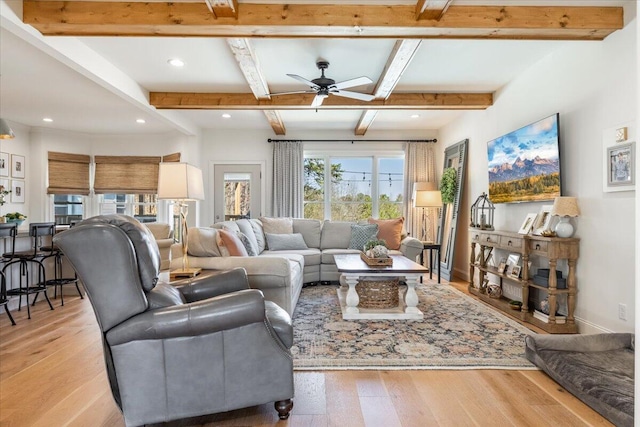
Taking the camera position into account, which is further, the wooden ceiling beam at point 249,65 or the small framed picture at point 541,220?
the small framed picture at point 541,220

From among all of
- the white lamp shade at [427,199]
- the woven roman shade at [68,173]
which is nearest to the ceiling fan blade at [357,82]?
the white lamp shade at [427,199]

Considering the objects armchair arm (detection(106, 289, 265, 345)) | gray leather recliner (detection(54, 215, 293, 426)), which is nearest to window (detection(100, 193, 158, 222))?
gray leather recliner (detection(54, 215, 293, 426))

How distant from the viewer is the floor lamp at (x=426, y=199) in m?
6.02

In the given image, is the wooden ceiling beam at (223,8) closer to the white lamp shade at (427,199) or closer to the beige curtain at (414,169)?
the white lamp shade at (427,199)

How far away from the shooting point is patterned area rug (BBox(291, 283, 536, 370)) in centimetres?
252

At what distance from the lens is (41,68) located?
3.89 metres

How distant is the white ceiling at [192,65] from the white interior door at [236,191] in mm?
1395

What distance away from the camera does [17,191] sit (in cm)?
642

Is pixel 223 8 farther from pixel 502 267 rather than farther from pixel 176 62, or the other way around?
pixel 502 267

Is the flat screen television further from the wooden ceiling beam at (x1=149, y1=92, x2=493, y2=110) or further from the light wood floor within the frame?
the light wood floor

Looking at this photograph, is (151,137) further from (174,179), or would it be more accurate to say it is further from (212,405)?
(212,405)

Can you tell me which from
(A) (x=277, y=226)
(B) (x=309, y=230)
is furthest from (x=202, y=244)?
(B) (x=309, y=230)

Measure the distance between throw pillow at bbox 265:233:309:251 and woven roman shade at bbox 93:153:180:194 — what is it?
123 inches

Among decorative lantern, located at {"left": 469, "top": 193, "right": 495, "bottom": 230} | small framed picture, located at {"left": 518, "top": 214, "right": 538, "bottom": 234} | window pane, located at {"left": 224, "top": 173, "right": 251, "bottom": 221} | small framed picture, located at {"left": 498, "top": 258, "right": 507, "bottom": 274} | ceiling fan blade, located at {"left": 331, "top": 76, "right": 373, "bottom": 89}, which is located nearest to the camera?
ceiling fan blade, located at {"left": 331, "top": 76, "right": 373, "bottom": 89}
